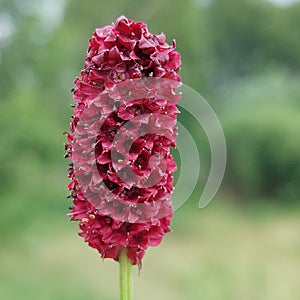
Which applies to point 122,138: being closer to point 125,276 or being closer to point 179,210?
point 125,276

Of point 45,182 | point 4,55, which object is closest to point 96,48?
point 4,55

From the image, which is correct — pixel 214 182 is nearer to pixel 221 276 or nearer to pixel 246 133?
pixel 221 276

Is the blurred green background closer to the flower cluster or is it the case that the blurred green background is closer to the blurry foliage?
the blurry foliage

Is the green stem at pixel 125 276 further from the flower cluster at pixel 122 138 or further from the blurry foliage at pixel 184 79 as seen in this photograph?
the blurry foliage at pixel 184 79

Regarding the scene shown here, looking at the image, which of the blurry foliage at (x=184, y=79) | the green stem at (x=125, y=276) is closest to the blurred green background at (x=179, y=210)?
the blurry foliage at (x=184, y=79)

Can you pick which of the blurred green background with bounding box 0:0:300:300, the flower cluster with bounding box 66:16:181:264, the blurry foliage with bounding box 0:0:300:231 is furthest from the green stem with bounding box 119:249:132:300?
the blurry foliage with bounding box 0:0:300:231

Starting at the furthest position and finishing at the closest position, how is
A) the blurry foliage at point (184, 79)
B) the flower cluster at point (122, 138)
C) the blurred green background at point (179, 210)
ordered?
the blurry foliage at point (184, 79) < the blurred green background at point (179, 210) < the flower cluster at point (122, 138)
